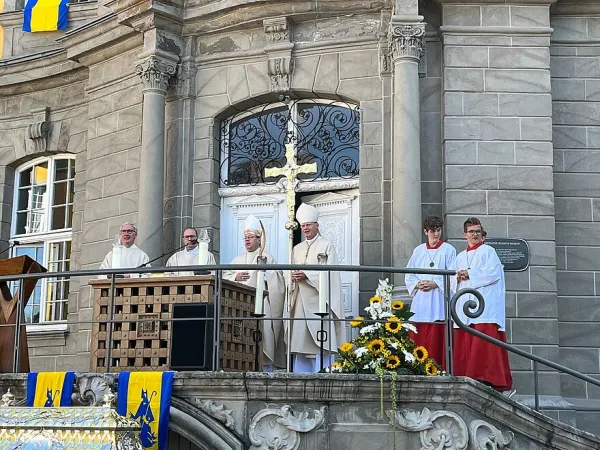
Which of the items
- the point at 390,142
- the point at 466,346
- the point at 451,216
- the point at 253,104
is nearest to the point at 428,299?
the point at 466,346

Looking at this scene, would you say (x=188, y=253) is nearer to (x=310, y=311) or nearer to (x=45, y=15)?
(x=310, y=311)

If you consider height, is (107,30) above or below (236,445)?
above

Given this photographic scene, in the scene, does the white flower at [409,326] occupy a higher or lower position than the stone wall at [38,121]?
lower

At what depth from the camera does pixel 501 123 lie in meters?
13.9

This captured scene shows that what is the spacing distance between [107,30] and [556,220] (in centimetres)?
671

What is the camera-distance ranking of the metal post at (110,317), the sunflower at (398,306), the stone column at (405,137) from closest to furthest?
the metal post at (110,317) → the sunflower at (398,306) → the stone column at (405,137)

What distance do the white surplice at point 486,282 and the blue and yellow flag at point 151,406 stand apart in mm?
3307

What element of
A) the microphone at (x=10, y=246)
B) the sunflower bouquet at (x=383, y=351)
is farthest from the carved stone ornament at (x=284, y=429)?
the microphone at (x=10, y=246)

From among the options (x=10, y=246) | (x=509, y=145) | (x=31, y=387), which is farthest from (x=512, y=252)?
(x=10, y=246)

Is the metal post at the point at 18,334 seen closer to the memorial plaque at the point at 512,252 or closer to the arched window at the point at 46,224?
the arched window at the point at 46,224

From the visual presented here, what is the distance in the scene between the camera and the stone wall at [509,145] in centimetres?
1344

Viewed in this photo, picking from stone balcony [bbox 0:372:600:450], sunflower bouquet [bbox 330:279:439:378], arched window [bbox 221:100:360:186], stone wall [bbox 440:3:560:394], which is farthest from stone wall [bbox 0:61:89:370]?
sunflower bouquet [bbox 330:279:439:378]

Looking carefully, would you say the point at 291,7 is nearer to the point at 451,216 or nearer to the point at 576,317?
the point at 451,216

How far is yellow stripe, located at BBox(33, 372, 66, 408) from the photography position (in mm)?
10414
